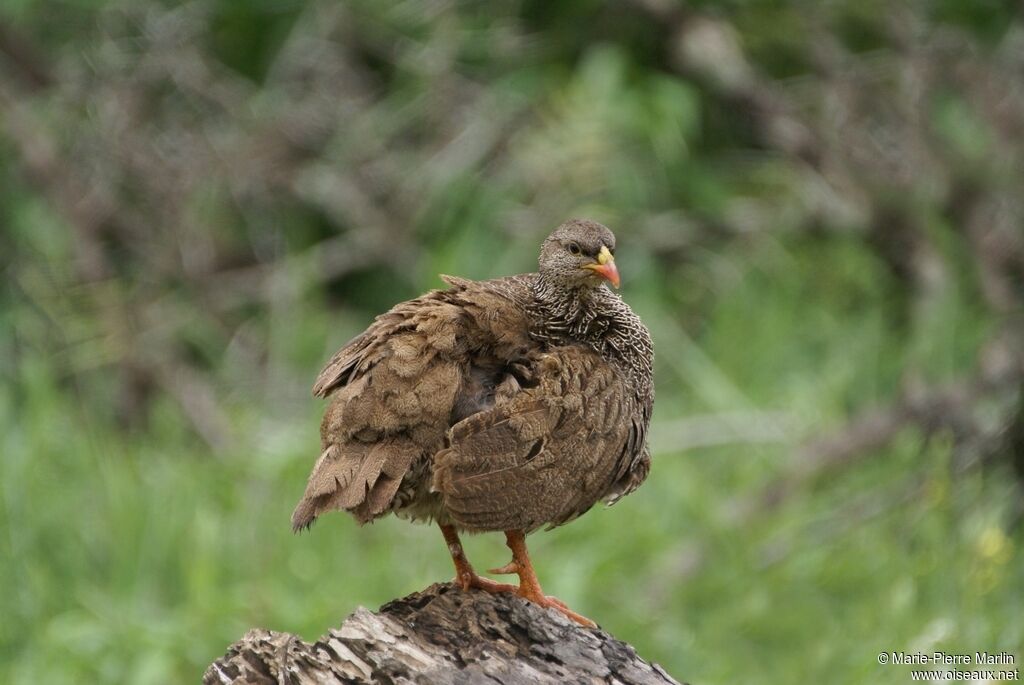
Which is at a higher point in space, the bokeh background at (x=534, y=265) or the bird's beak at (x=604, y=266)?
the bokeh background at (x=534, y=265)

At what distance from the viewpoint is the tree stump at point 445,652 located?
12.8 ft

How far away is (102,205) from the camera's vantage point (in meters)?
9.58

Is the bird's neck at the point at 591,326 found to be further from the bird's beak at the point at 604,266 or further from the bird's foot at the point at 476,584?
the bird's foot at the point at 476,584

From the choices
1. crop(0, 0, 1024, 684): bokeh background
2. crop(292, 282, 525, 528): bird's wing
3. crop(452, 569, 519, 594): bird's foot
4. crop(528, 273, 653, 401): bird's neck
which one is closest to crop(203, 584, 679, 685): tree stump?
crop(452, 569, 519, 594): bird's foot

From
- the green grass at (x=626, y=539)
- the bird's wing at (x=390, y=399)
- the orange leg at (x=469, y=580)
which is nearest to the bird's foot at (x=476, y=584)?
the orange leg at (x=469, y=580)

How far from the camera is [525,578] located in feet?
15.3

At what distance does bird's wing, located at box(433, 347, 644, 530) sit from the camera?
4340 millimetres

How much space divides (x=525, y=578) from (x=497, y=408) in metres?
0.57

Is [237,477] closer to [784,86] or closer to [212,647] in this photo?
[212,647]

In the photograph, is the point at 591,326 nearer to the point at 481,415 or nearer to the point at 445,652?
the point at 481,415

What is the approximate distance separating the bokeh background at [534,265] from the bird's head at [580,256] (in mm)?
1923

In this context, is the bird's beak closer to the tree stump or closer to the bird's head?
the bird's head

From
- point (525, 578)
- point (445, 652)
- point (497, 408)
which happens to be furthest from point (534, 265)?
point (445, 652)

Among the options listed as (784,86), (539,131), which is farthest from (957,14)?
(539,131)
